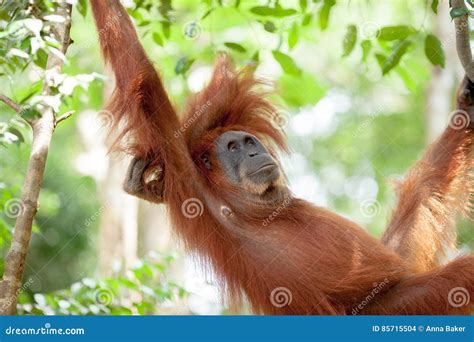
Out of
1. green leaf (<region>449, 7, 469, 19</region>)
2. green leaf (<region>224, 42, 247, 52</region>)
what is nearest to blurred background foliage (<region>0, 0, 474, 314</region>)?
green leaf (<region>224, 42, 247, 52</region>)

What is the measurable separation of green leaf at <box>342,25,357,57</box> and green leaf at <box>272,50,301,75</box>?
66 centimetres

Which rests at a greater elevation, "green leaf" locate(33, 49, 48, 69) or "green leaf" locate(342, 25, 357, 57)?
"green leaf" locate(33, 49, 48, 69)

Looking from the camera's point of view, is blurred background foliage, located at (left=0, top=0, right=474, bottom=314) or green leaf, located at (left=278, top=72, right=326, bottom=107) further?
green leaf, located at (left=278, top=72, right=326, bottom=107)

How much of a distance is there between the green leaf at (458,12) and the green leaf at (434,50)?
45.0 inches

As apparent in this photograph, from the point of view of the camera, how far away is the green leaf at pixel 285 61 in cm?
674

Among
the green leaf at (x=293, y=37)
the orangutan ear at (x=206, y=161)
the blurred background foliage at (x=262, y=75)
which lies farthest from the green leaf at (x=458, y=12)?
the orangutan ear at (x=206, y=161)

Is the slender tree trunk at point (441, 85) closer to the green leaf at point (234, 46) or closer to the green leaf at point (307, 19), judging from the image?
the green leaf at point (307, 19)

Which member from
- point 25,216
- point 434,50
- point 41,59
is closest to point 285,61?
point 434,50

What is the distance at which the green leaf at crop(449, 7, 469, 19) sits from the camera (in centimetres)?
475

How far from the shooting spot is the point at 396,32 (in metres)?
6.09

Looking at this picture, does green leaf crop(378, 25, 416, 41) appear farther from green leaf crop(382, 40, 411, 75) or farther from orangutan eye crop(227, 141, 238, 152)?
orangutan eye crop(227, 141, 238, 152)

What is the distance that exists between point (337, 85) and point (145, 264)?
16599 mm

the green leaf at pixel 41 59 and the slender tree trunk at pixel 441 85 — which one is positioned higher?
the green leaf at pixel 41 59

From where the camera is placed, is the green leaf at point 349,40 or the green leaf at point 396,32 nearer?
the green leaf at point 396,32
